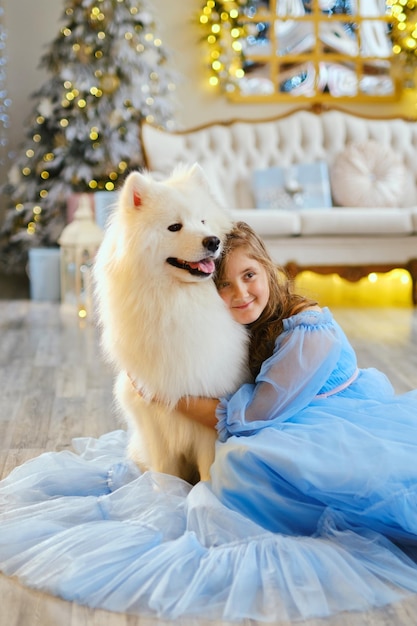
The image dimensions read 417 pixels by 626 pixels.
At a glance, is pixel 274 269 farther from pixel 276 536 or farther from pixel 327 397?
pixel 276 536

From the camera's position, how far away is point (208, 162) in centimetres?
611

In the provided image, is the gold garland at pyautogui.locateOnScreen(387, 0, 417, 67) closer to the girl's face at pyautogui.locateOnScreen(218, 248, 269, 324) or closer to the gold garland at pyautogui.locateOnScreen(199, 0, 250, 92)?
the gold garland at pyautogui.locateOnScreen(199, 0, 250, 92)

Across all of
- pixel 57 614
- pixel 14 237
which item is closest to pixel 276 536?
pixel 57 614

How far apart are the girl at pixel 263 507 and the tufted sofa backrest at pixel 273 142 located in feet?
12.9

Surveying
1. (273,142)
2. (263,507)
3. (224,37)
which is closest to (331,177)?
(273,142)

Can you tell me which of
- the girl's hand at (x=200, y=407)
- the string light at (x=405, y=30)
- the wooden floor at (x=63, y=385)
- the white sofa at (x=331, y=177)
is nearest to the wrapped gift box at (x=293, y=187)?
the white sofa at (x=331, y=177)

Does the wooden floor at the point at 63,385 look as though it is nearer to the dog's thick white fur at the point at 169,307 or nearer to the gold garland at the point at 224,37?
the dog's thick white fur at the point at 169,307

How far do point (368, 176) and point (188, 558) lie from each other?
4.54m

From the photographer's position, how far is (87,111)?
6.18 meters

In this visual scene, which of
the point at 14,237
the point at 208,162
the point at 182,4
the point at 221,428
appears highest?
the point at 182,4

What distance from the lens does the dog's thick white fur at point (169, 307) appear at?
198 cm

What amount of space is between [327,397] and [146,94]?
Answer: 179 inches

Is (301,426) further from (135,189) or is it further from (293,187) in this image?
(293,187)

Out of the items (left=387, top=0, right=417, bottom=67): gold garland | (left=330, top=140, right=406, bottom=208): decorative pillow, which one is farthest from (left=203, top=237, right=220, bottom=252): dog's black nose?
(left=387, top=0, right=417, bottom=67): gold garland
